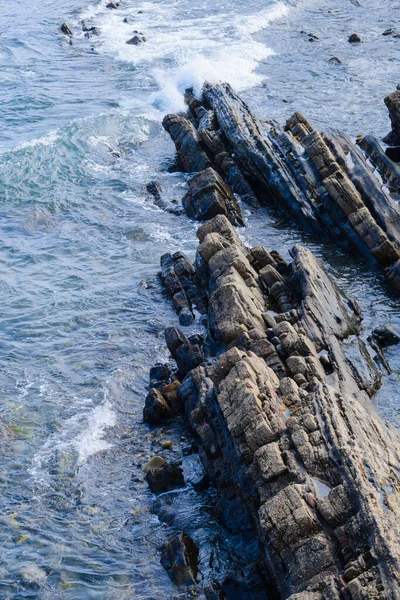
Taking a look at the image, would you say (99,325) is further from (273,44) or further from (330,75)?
(273,44)

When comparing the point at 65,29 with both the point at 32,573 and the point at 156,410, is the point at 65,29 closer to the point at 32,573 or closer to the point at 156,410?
the point at 156,410

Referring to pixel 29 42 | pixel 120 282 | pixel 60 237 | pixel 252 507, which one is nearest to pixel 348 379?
pixel 252 507

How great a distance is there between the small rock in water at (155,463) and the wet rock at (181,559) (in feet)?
9.16

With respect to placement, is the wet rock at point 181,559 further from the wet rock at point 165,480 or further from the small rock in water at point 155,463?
the small rock in water at point 155,463

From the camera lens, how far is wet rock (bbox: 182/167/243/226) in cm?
3156

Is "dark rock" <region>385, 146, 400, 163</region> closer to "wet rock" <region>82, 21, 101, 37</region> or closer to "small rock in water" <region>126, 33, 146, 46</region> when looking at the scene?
"small rock in water" <region>126, 33, 146, 46</region>

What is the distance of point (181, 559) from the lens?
52.4ft

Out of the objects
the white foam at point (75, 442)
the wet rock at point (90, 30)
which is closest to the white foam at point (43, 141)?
the white foam at point (75, 442)

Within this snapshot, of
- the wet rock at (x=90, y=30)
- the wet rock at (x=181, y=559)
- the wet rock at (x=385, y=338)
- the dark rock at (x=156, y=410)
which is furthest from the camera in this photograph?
the wet rock at (x=90, y=30)

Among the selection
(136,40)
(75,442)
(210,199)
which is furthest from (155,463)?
(136,40)

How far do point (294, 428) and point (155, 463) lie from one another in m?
5.15

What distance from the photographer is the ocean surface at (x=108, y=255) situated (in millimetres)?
17281

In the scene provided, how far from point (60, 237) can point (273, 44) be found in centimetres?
3514

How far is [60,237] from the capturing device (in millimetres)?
31719
